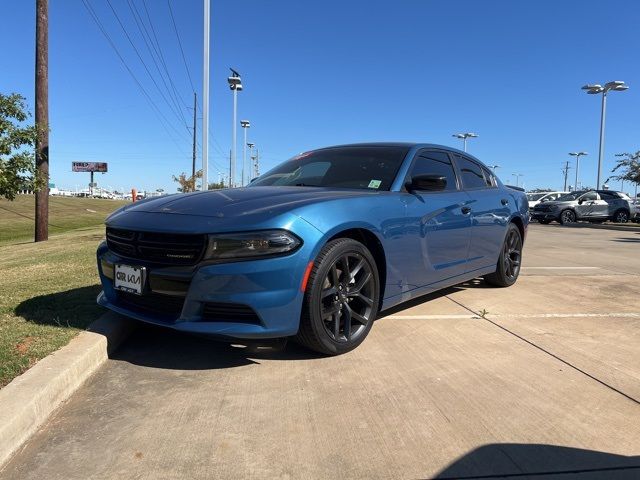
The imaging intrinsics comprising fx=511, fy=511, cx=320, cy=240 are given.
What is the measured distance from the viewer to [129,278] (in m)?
3.48

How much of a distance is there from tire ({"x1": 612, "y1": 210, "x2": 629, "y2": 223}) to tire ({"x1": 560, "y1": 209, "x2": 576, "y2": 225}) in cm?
267

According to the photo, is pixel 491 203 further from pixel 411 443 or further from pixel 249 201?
pixel 411 443

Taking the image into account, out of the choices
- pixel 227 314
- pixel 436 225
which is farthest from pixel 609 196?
pixel 227 314

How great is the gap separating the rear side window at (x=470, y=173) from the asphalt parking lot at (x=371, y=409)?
1624 mm

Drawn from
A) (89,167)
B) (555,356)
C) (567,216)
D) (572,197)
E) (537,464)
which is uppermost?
(89,167)

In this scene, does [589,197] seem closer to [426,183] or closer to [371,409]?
[426,183]

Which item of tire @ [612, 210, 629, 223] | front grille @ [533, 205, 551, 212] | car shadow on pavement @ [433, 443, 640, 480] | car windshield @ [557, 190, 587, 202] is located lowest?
car shadow on pavement @ [433, 443, 640, 480]

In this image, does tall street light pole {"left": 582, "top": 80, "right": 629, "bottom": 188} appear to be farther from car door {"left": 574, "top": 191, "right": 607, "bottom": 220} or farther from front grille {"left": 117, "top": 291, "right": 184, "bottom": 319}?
front grille {"left": 117, "top": 291, "right": 184, "bottom": 319}

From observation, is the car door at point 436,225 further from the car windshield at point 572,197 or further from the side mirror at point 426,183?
the car windshield at point 572,197

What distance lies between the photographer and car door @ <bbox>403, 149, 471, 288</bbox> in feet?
13.9

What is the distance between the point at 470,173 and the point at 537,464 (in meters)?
3.76

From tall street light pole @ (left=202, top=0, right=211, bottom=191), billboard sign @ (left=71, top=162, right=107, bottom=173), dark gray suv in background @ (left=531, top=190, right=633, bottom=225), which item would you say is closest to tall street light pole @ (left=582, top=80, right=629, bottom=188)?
dark gray suv in background @ (left=531, top=190, right=633, bottom=225)

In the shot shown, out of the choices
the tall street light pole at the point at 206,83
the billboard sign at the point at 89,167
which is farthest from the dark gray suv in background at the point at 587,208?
the billboard sign at the point at 89,167

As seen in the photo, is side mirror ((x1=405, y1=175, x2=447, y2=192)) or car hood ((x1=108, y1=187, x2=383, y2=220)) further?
side mirror ((x1=405, y1=175, x2=447, y2=192))
